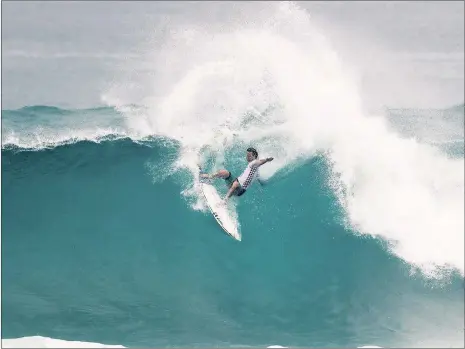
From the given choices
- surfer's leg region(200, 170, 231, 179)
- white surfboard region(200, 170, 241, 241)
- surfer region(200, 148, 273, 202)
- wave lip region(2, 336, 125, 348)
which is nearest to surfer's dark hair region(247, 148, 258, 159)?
surfer region(200, 148, 273, 202)

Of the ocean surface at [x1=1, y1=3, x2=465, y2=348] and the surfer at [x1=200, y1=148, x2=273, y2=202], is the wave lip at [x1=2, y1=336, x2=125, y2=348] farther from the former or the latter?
the surfer at [x1=200, y1=148, x2=273, y2=202]

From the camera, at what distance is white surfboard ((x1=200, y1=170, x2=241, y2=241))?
A: 4.32m

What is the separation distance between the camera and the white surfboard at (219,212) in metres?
4.32

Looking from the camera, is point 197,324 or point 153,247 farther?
point 153,247

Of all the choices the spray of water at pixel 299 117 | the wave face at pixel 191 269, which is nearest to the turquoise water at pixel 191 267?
the wave face at pixel 191 269

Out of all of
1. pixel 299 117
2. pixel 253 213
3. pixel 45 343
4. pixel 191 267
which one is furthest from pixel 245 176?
pixel 45 343

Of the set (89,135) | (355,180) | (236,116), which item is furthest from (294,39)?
(89,135)

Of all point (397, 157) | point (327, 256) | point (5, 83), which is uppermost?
point (5, 83)

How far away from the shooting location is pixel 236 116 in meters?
4.45

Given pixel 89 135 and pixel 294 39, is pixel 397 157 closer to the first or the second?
pixel 294 39

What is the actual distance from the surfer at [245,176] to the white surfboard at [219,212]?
2.8 inches

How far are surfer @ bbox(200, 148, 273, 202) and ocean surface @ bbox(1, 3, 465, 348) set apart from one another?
0.07 metres

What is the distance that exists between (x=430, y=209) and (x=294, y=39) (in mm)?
1647

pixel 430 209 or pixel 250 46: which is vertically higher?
pixel 250 46
